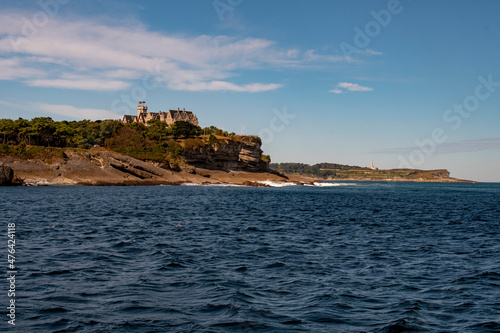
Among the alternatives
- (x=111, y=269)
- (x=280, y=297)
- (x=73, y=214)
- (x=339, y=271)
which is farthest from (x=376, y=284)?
(x=73, y=214)

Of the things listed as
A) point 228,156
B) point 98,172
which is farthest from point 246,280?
point 228,156

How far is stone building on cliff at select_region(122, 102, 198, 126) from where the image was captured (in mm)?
179750

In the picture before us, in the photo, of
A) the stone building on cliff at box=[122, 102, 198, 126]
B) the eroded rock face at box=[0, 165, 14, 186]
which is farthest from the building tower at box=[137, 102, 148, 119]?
the eroded rock face at box=[0, 165, 14, 186]

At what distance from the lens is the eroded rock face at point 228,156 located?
133 meters

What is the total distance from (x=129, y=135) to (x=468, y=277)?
130m

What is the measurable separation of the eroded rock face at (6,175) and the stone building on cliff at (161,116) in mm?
99800

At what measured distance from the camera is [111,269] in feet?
53.1

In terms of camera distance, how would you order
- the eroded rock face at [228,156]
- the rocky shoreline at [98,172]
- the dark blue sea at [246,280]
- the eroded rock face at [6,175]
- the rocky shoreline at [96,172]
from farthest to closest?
the eroded rock face at [228,156]
the rocky shoreline at [96,172]
the rocky shoreline at [98,172]
the eroded rock face at [6,175]
the dark blue sea at [246,280]

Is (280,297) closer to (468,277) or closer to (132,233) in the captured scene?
(468,277)

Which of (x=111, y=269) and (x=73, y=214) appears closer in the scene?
(x=111, y=269)

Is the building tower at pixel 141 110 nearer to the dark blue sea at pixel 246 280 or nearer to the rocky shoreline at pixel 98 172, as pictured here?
the rocky shoreline at pixel 98 172

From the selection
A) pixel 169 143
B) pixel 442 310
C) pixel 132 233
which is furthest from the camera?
pixel 169 143

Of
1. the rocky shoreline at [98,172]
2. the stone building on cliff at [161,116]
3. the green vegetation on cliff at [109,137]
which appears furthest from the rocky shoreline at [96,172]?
the stone building on cliff at [161,116]

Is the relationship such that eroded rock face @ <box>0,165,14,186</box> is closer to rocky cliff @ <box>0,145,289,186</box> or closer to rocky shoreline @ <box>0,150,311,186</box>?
rocky cliff @ <box>0,145,289,186</box>
